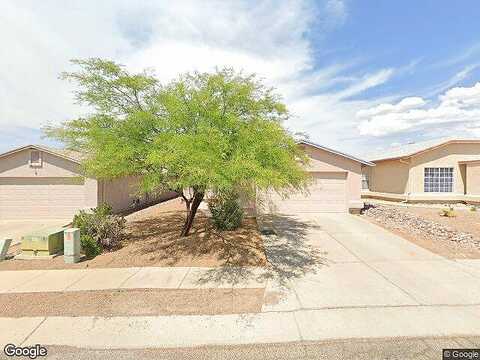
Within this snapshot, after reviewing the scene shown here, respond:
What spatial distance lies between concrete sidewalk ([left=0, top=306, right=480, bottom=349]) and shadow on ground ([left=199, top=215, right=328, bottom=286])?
5.61 feet

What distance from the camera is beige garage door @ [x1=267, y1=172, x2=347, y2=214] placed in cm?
1644

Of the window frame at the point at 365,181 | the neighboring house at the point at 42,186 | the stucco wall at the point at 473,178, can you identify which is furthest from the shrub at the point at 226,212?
the stucco wall at the point at 473,178

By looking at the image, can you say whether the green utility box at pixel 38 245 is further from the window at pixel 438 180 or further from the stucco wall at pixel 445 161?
the window at pixel 438 180

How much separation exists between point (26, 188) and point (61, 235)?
8.57 meters

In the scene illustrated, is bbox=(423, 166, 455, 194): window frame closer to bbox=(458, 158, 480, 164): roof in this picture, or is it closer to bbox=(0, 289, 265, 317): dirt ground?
bbox=(458, 158, 480, 164): roof

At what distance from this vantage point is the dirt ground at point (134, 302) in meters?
5.23

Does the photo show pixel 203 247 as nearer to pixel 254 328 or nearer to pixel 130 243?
pixel 130 243

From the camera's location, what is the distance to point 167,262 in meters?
8.07

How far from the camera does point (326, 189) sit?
1648 cm

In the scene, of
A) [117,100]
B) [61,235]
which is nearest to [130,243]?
[61,235]

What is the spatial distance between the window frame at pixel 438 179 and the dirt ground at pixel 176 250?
14598 mm

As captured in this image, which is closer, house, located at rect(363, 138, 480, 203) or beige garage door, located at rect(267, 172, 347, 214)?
beige garage door, located at rect(267, 172, 347, 214)

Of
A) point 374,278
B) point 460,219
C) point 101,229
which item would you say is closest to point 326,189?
point 460,219

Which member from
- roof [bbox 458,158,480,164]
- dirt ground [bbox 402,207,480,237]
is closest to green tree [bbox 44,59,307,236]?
dirt ground [bbox 402,207,480,237]
